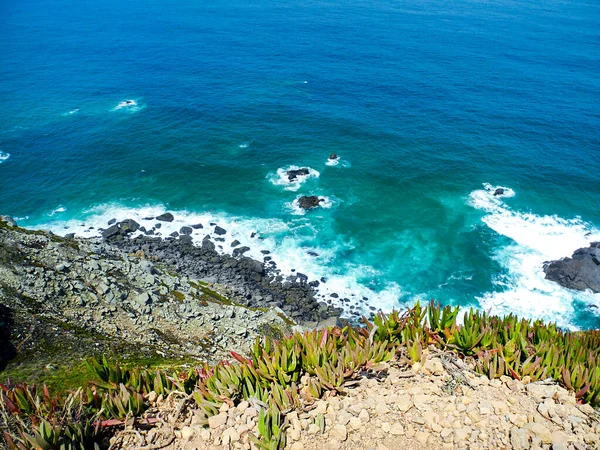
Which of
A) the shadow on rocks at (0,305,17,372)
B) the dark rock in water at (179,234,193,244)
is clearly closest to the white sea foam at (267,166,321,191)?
the dark rock in water at (179,234,193,244)

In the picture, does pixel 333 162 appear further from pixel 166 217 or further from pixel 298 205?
pixel 166 217

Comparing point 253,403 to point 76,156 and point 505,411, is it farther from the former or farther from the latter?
point 76,156

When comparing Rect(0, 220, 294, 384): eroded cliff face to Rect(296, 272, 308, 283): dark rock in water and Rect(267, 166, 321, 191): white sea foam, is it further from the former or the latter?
Rect(267, 166, 321, 191): white sea foam

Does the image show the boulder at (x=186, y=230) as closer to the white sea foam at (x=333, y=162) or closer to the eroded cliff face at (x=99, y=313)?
the eroded cliff face at (x=99, y=313)

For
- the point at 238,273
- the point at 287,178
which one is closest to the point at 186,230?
the point at 238,273

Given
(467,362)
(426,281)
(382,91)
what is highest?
(467,362)

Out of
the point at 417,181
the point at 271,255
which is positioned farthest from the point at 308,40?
the point at 271,255

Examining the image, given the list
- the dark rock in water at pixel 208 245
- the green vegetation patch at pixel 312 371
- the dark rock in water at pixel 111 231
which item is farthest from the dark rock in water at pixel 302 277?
the green vegetation patch at pixel 312 371
